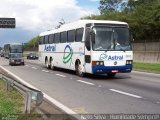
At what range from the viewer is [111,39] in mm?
23047

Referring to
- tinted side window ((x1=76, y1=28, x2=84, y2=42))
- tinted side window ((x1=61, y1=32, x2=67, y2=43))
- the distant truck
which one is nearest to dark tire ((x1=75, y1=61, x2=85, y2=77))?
tinted side window ((x1=76, y1=28, x2=84, y2=42))

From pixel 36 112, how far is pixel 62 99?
360 centimetres

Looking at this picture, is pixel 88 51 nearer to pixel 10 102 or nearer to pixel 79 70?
pixel 79 70

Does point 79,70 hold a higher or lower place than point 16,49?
lower

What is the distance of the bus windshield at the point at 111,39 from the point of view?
903 inches

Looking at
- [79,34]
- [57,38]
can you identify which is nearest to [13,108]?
[79,34]

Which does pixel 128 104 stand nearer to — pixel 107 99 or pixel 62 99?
pixel 107 99

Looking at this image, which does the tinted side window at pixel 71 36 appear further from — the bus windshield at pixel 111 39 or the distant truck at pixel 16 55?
the distant truck at pixel 16 55

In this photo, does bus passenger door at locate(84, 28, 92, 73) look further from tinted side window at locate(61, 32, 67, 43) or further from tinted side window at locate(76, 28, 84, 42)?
tinted side window at locate(61, 32, 67, 43)

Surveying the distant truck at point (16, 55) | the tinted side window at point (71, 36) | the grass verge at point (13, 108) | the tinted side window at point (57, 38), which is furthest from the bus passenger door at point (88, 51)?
the distant truck at point (16, 55)

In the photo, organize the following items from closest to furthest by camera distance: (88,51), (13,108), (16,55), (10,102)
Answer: (13,108)
(10,102)
(88,51)
(16,55)

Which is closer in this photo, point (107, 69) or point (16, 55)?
point (107, 69)

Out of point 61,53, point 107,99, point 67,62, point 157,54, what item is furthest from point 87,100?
point 157,54

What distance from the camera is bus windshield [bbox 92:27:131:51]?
75.3 ft
